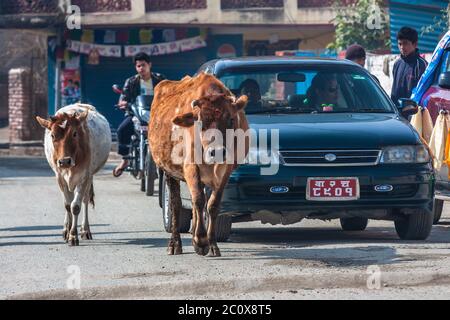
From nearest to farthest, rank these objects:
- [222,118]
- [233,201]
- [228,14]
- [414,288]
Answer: [414,288] → [222,118] → [233,201] → [228,14]

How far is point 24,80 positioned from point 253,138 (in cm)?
2462

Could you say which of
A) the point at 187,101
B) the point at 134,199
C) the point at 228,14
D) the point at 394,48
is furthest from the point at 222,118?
the point at 228,14

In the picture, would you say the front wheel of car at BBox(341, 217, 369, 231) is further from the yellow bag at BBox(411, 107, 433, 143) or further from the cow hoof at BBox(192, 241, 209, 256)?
the cow hoof at BBox(192, 241, 209, 256)

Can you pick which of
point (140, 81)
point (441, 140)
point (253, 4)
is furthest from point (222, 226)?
point (253, 4)

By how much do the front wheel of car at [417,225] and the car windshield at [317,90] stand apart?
1.28m

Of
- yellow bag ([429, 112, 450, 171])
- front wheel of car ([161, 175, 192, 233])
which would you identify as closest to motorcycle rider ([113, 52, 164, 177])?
front wheel of car ([161, 175, 192, 233])

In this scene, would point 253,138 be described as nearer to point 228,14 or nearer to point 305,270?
point 305,270

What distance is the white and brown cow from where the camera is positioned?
479 inches

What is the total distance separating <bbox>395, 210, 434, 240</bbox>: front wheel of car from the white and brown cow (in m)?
3.21

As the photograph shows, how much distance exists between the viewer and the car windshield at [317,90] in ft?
40.7

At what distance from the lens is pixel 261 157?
1112cm

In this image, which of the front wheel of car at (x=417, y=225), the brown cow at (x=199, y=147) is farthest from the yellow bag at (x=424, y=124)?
the brown cow at (x=199, y=147)

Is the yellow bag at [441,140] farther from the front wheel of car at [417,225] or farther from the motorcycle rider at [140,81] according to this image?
the motorcycle rider at [140,81]
